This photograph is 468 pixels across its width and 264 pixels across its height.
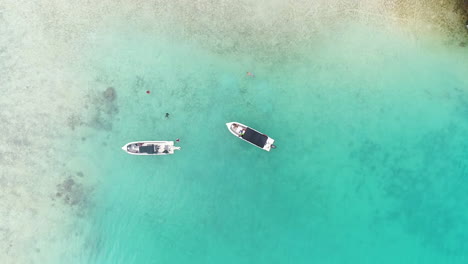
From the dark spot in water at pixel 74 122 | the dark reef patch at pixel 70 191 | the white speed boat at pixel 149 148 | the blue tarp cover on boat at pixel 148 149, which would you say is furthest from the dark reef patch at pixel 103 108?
the dark reef patch at pixel 70 191

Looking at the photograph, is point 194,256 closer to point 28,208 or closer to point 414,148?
point 28,208

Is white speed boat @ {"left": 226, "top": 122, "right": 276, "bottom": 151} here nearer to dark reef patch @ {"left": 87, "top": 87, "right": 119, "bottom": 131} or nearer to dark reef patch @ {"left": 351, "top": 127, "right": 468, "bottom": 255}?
dark reef patch @ {"left": 351, "top": 127, "right": 468, "bottom": 255}

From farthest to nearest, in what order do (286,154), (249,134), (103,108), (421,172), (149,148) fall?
(421,172) → (286,154) → (103,108) → (249,134) → (149,148)

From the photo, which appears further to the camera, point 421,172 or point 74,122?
point 421,172

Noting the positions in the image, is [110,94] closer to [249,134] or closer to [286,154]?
[249,134]

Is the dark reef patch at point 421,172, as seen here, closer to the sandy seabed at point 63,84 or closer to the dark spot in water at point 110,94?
the sandy seabed at point 63,84

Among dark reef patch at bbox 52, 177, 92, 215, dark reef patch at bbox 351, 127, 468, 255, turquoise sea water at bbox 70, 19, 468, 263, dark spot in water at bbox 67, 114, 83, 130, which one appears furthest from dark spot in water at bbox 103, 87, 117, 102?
dark reef patch at bbox 351, 127, 468, 255

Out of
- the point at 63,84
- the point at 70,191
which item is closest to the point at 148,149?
the point at 70,191
